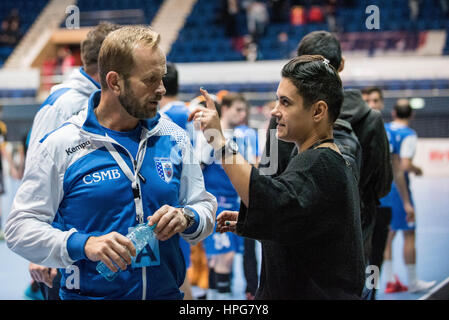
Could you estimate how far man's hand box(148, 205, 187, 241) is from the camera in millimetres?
1792

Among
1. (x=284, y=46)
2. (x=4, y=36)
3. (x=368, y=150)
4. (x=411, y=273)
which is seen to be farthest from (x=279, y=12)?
(x=368, y=150)

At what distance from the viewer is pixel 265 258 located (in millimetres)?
1869

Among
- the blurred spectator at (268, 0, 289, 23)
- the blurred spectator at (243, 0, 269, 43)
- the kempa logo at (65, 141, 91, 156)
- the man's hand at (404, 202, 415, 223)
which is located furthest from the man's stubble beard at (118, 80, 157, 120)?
the blurred spectator at (268, 0, 289, 23)

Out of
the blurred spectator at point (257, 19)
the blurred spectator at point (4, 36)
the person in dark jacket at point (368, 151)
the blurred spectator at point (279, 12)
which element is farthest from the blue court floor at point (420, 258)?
the blurred spectator at point (4, 36)

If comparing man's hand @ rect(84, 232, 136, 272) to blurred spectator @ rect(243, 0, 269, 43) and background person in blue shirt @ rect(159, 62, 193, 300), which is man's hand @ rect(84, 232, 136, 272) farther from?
blurred spectator @ rect(243, 0, 269, 43)

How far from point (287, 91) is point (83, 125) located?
0.70m

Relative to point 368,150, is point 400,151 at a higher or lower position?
A: lower

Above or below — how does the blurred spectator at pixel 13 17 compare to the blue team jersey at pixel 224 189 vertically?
above

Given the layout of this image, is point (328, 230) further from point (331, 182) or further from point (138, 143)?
point (138, 143)

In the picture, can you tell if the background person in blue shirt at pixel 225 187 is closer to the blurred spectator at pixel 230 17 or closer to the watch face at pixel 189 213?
the watch face at pixel 189 213

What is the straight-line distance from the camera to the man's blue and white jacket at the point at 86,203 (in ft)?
6.15

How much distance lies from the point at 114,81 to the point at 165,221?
1.74 ft

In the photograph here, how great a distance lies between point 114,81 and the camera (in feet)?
6.50

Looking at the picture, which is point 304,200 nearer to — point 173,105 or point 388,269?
point 173,105
